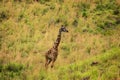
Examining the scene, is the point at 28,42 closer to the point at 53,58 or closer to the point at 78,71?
the point at 53,58

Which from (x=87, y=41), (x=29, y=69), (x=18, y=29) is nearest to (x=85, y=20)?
(x=87, y=41)

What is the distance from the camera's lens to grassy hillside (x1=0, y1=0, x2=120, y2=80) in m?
10.8

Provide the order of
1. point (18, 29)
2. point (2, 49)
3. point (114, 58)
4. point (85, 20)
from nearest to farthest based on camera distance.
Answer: point (114, 58) < point (2, 49) < point (18, 29) < point (85, 20)

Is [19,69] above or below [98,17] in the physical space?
below

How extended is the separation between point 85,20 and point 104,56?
645cm

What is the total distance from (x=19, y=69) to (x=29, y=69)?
Answer: 17.1 inches

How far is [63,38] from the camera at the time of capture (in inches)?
608

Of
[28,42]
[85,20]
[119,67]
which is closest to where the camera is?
[119,67]

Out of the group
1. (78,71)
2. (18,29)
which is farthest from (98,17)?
(78,71)

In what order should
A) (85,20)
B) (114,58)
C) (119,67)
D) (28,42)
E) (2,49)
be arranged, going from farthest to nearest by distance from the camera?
1. (85,20)
2. (28,42)
3. (2,49)
4. (114,58)
5. (119,67)

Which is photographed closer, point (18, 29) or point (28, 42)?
point (28, 42)

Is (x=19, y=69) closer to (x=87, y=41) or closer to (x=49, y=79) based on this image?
(x=49, y=79)

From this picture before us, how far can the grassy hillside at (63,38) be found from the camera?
35.4ft

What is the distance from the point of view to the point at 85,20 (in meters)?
17.5
